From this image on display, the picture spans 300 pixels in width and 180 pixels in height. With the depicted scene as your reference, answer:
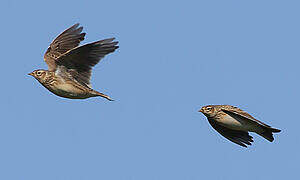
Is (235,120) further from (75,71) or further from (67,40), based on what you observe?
(67,40)

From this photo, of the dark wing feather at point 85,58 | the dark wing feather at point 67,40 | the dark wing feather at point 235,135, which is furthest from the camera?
the dark wing feather at point 67,40

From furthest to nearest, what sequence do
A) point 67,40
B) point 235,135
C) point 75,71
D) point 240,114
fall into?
point 67,40, point 235,135, point 75,71, point 240,114

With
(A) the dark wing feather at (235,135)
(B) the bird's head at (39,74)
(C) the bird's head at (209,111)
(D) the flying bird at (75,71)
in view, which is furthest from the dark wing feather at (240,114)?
(B) the bird's head at (39,74)

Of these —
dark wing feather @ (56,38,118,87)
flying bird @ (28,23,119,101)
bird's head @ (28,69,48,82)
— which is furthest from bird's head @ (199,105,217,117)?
bird's head @ (28,69,48,82)

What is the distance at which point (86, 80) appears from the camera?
13164 millimetres

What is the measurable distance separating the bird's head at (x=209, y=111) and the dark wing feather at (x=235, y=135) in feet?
2.19

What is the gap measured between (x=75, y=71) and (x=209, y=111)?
125 inches

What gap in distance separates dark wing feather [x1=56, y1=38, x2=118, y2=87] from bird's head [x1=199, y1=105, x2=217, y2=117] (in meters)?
2.42

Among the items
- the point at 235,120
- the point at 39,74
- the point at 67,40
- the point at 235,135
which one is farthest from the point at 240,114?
the point at 67,40

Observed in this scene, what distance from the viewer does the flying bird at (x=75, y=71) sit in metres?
12.7

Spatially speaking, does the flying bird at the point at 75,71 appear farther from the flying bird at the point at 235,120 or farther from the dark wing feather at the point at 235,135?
the dark wing feather at the point at 235,135

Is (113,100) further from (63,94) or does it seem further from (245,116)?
(245,116)

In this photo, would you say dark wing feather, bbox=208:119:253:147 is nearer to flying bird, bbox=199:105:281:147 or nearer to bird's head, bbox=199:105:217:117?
flying bird, bbox=199:105:281:147

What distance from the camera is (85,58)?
12945 mm
